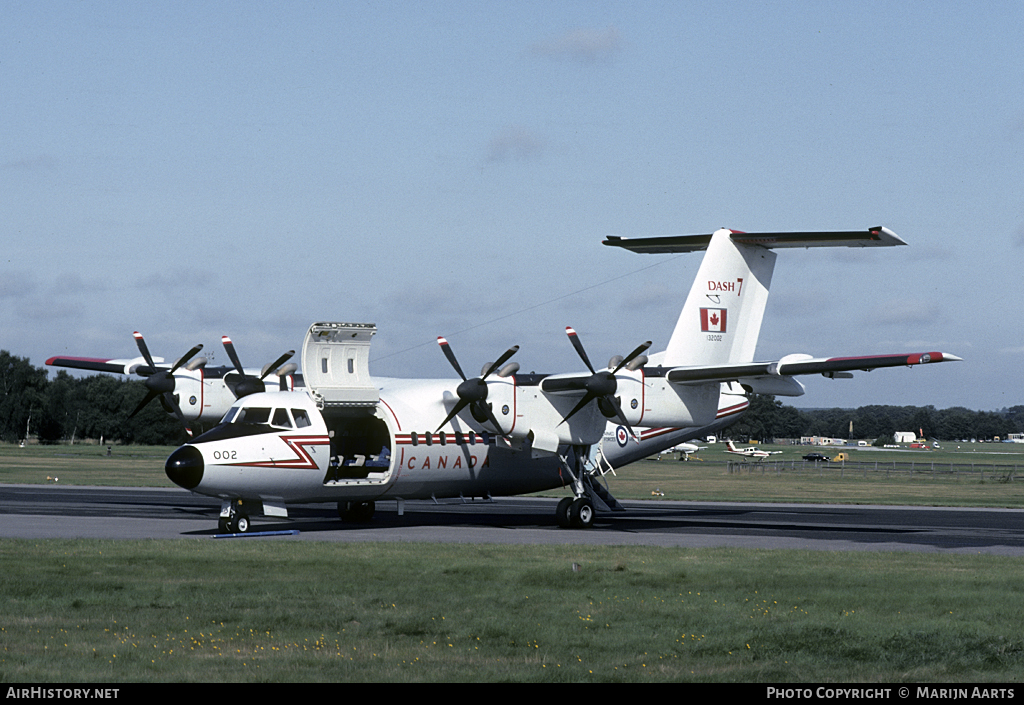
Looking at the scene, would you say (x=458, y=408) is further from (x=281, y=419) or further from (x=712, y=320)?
(x=712, y=320)

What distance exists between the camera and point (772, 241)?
107 ft

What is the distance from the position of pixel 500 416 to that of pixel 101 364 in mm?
13859

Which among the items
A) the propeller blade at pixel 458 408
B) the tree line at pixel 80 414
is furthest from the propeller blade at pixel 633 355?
the tree line at pixel 80 414

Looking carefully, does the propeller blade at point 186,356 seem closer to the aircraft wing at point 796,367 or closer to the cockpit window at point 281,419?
the cockpit window at point 281,419

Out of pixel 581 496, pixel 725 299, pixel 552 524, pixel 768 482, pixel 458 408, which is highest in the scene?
pixel 725 299

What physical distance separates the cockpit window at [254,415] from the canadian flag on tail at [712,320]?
13.3 meters

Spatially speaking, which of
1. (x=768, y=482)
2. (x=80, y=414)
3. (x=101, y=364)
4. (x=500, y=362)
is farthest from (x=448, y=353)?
(x=80, y=414)

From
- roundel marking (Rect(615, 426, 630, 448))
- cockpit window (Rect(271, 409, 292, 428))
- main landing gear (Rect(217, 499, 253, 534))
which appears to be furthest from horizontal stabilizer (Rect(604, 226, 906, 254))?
main landing gear (Rect(217, 499, 253, 534))

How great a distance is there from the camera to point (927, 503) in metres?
45.1

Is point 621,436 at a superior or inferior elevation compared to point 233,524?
superior

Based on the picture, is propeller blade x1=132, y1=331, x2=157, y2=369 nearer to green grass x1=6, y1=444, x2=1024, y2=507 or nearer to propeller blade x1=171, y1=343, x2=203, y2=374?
propeller blade x1=171, y1=343, x2=203, y2=374

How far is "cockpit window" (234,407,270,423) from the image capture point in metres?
25.8

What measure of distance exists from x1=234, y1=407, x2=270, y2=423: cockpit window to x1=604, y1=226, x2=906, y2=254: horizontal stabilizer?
13072 mm

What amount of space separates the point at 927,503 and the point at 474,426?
2393 centimetres
